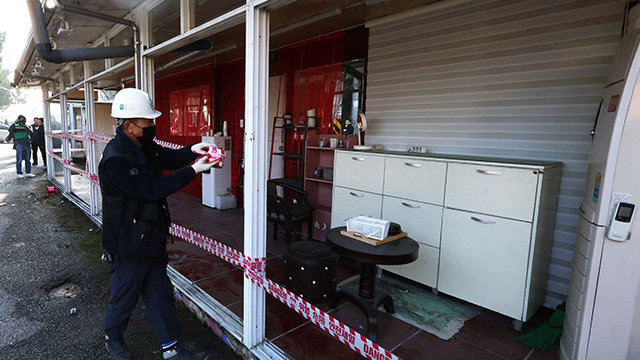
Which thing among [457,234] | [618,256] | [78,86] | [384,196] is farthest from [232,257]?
[78,86]

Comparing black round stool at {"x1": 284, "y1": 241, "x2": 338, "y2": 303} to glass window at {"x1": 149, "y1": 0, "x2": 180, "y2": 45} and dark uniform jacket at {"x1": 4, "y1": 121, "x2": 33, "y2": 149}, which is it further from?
dark uniform jacket at {"x1": 4, "y1": 121, "x2": 33, "y2": 149}

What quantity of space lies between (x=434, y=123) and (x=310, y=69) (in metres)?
2.20

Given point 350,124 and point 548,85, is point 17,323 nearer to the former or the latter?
point 350,124

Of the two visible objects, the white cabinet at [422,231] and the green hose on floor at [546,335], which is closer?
the green hose on floor at [546,335]

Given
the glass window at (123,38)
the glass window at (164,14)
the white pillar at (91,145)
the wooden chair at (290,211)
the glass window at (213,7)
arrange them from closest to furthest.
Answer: the glass window at (164,14), the glass window at (213,7), the wooden chair at (290,211), the glass window at (123,38), the white pillar at (91,145)

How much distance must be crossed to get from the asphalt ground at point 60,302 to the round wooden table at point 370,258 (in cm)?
97

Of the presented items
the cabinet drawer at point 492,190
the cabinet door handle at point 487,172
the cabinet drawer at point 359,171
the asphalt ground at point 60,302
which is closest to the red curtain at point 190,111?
the asphalt ground at point 60,302

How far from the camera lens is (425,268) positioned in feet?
10.0

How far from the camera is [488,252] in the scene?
2650mm

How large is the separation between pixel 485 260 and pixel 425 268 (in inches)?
21.7

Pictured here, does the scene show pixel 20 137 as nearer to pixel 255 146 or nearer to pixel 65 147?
pixel 65 147

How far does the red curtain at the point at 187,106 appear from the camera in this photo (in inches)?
276

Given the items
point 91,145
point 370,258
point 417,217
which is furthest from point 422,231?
point 91,145

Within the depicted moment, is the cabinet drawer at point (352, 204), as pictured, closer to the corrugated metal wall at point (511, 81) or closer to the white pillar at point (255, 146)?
the corrugated metal wall at point (511, 81)
